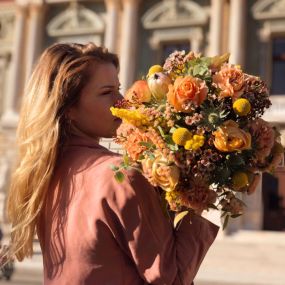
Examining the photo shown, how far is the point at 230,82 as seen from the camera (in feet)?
5.22

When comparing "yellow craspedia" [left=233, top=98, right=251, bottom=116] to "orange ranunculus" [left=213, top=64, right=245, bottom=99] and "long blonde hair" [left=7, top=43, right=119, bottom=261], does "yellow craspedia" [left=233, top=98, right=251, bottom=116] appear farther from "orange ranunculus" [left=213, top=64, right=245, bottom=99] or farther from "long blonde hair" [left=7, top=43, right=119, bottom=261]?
"long blonde hair" [left=7, top=43, right=119, bottom=261]

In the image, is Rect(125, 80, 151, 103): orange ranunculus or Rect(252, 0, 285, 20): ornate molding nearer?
Rect(125, 80, 151, 103): orange ranunculus

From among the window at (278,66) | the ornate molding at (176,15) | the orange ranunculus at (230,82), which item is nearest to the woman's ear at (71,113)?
the orange ranunculus at (230,82)

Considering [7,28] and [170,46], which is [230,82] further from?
[7,28]

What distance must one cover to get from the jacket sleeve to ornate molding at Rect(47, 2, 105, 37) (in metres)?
19.4

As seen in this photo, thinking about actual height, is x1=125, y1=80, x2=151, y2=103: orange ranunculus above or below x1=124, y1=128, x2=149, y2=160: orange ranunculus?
above

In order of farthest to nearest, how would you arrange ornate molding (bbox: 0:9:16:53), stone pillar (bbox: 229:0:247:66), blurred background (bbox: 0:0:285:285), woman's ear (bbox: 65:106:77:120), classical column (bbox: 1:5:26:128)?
1. ornate molding (bbox: 0:9:16:53)
2. classical column (bbox: 1:5:26:128)
3. stone pillar (bbox: 229:0:247:66)
4. blurred background (bbox: 0:0:285:285)
5. woman's ear (bbox: 65:106:77:120)

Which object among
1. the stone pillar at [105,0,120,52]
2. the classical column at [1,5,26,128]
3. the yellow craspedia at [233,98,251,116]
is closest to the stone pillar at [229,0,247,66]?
the stone pillar at [105,0,120,52]

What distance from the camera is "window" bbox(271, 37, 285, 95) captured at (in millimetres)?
18094

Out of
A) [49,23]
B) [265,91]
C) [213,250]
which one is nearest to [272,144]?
[265,91]

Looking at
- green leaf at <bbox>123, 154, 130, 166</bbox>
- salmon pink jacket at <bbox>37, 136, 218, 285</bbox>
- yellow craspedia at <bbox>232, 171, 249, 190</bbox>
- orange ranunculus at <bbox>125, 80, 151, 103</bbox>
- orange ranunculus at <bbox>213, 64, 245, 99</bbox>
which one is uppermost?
orange ranunculus at <bbox>213, 64, 245, 99</bbox>

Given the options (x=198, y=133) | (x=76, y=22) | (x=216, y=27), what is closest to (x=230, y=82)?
(x=198, y=133)

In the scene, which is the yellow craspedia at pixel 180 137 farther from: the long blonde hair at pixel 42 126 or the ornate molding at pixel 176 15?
the ornate molding at pixel 176 15

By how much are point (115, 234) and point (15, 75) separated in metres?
19.8
